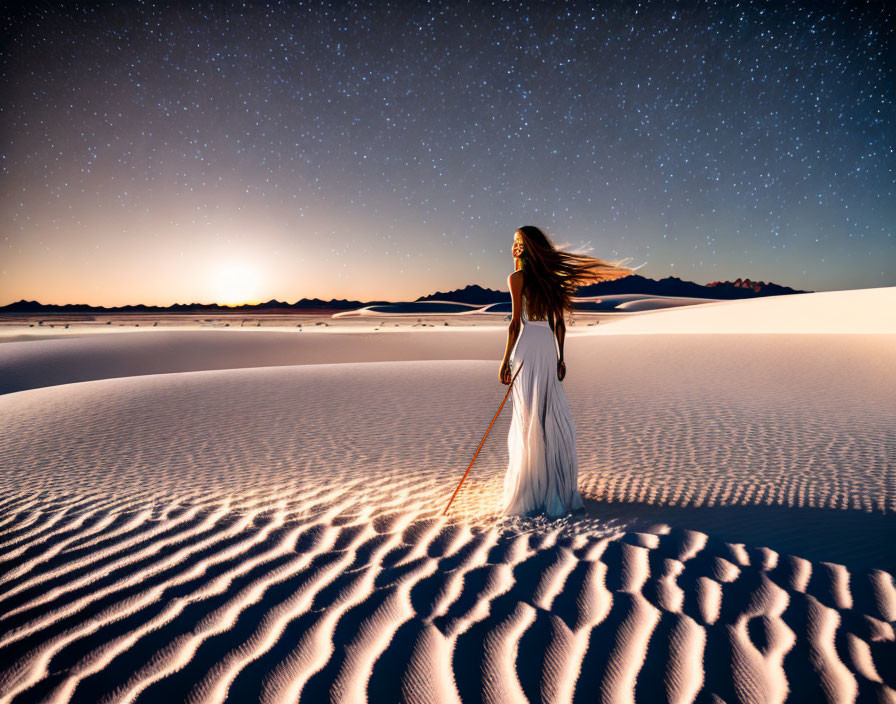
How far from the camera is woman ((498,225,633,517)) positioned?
3.66 meters

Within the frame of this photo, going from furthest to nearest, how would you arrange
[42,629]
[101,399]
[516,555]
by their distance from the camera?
[101,399]
[516,555]
[42,629]

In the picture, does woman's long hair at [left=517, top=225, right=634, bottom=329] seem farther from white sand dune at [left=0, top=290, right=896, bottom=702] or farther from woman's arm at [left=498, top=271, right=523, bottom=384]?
white sand dune at [left=0, top=290, right=896, bottom=702]

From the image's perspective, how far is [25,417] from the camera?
302 inches

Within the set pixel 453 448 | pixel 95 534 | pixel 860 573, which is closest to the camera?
pixel 860 573

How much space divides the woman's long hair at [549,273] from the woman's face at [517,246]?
18 mm

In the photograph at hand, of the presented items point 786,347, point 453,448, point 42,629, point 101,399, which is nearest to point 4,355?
point 101,399

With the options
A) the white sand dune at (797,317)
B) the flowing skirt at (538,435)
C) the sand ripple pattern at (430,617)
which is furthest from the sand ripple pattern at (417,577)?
the white sand dune at (797,317)

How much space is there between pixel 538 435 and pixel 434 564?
1.17m

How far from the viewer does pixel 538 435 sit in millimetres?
3674

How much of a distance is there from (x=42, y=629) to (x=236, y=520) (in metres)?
1.39

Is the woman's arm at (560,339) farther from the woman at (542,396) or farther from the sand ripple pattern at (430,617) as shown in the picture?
the sand ripple pattern at (430,617)

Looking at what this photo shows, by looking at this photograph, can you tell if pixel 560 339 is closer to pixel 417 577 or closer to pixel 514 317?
pixel 514 317

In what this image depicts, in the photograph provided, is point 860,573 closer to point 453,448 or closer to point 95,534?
point 453,448

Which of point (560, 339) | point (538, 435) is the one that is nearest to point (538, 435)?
point (538, 435)
